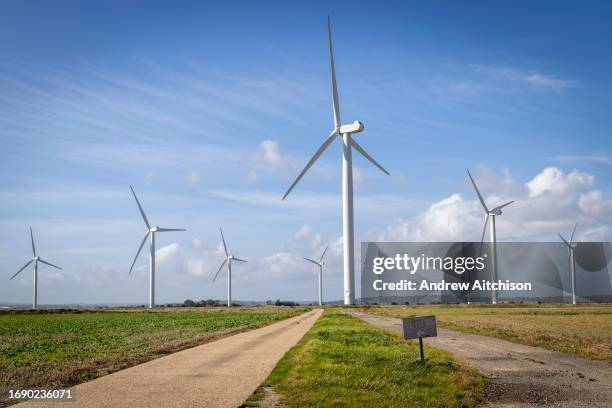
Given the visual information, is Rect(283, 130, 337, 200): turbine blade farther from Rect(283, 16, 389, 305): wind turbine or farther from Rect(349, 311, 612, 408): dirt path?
Rect(349, 311, 612, 408): dirt path

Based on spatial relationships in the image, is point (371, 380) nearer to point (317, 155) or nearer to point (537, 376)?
point (537, 376)

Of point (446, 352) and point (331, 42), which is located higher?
point (331, 42)

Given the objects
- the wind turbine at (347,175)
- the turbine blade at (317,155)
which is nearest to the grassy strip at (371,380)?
the turbine blade at (317,155)

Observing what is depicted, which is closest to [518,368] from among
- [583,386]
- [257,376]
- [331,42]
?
[583,386]

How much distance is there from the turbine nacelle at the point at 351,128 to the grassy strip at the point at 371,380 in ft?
244

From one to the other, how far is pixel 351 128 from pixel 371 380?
82.5 meters

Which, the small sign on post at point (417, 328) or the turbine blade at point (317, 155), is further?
the turbine blade at point (317, 155)

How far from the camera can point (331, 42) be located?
91.8 m

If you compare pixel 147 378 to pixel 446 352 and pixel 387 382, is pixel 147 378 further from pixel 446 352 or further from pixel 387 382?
pixel 446 352

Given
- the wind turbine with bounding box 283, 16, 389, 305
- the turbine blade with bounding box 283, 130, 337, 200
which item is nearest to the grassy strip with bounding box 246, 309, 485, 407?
the turbine blade with bounding box 283, 130, 337, 200

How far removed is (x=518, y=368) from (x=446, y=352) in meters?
4.74

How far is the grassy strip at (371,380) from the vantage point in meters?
15.9

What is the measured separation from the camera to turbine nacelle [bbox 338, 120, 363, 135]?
98.6 m

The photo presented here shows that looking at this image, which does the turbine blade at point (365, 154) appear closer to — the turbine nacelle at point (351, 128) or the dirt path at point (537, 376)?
the turbine nacelle at point (351, 128)
